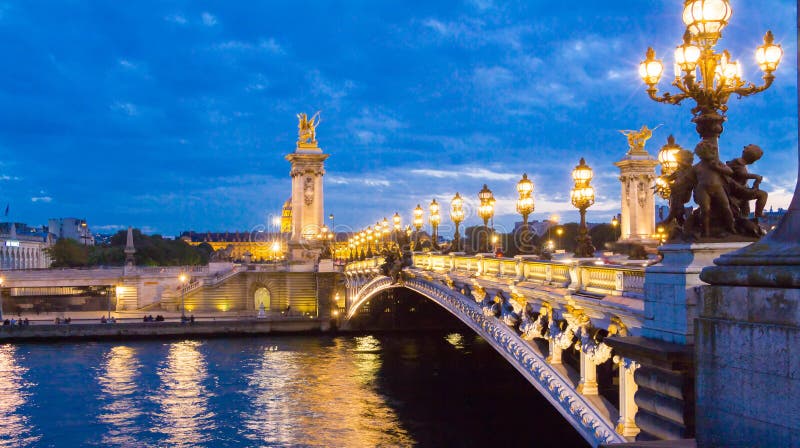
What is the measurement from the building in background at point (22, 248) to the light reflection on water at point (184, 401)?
7376cm

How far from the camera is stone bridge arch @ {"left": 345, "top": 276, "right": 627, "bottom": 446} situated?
1230 centimetres

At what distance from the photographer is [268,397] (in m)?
30.3

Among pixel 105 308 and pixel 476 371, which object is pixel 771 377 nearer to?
pixel 476 371

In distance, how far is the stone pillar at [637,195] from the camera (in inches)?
2452

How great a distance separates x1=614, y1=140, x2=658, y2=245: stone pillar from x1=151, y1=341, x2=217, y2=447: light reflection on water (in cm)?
3636

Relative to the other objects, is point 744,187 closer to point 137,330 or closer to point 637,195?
point 137,330

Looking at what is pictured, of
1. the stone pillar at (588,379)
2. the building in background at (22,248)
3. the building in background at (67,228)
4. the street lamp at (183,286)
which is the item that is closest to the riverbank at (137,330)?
the street lamp at (183,286)

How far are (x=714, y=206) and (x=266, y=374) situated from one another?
96.5ft

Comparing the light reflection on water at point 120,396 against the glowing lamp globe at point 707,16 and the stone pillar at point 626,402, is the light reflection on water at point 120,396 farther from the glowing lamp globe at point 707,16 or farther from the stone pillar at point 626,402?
the glowing lamp globe at point 707,16

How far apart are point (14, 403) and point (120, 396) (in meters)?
3.65

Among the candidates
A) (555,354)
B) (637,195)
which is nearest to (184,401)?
(555,354)

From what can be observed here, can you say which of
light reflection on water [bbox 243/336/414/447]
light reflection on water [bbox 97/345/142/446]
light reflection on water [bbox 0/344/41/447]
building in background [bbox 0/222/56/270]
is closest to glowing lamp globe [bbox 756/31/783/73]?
light reflection on water [bbox 243/336/414/447]

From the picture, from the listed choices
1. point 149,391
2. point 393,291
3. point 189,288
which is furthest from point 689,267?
point 189,288

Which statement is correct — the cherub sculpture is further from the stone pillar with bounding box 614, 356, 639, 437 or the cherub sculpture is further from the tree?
the tree
